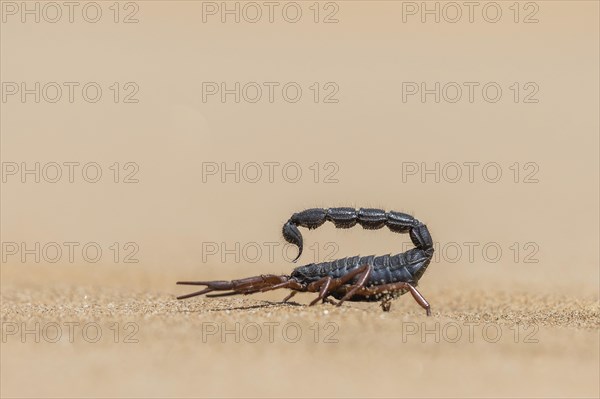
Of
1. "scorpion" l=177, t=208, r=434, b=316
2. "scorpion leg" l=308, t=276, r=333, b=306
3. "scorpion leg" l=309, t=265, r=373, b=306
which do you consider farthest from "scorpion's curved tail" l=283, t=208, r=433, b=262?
"scorpion leg" l=309, t=265, r=373, b=306

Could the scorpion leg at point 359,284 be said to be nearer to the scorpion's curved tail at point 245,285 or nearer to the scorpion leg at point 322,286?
the scorpion leg at point 322,286

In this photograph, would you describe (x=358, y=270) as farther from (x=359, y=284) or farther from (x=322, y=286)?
(x=322, y=286)

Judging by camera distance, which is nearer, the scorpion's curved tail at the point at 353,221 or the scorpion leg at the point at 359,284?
the scorpion leg at the point at 359,284

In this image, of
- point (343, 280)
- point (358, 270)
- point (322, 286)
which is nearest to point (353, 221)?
point (358, 270)

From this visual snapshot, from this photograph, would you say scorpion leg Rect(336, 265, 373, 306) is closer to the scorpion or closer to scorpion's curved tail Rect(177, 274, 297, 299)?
the scorpion

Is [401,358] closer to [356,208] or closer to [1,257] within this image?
[356,208]

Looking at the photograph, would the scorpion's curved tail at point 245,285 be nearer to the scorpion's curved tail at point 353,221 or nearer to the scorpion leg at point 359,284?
the scorpion's curved tail at point 353,221

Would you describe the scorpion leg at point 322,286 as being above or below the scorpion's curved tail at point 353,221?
below

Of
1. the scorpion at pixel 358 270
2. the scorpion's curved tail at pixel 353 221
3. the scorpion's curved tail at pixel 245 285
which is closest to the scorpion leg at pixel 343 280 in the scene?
the scorpion at pixel 358 270
